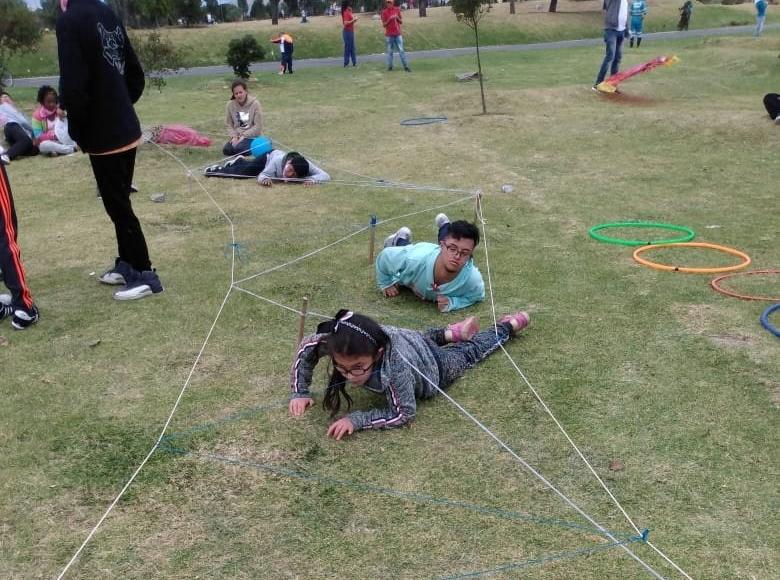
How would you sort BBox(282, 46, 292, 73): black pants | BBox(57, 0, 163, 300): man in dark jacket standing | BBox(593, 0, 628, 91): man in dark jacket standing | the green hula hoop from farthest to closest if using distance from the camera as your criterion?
BBox(282, 46, 292, 73): black pants < BBox(593, 0, 628, 91): man in dark jacket standing < the green hula hoop < BBox(57, 0, 163, 300): man in dark jacket standing

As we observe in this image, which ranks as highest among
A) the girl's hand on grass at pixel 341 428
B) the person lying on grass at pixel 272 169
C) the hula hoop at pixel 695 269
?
the person lying on grass at pixel 272 169

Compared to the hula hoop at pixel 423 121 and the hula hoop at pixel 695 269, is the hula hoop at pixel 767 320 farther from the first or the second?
the hula hoop at pixel 423 121

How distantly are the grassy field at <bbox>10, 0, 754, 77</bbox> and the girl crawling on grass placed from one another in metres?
21.4

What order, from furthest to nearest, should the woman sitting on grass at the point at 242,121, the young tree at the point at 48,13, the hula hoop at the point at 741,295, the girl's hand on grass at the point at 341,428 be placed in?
the young tree at the point at 48,13
the woman sitting on grass at the point at 242,121
the hula hoop at the point at 741,295
the girl's hand on grass at the point at 341,428

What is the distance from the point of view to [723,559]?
2.38 metres

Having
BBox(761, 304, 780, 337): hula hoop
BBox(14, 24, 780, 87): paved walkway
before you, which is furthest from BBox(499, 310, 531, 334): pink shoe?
BBox(14, 24, 780, 87): paved walkway

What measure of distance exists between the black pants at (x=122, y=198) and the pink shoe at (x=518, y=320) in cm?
248

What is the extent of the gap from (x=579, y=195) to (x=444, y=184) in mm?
1441

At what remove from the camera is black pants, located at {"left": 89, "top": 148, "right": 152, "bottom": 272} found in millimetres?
4426

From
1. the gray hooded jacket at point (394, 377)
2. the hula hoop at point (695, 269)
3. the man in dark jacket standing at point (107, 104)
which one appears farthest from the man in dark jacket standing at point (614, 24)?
the gray hooded jacket at point (394, 377)

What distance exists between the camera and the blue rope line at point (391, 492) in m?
2.58

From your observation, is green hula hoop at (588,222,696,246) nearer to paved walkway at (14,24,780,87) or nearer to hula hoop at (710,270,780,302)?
hula hoop at (710,270,780,302)

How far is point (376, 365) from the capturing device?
3.18 metres

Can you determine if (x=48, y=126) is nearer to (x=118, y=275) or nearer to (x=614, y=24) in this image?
(x=118, y=275)
